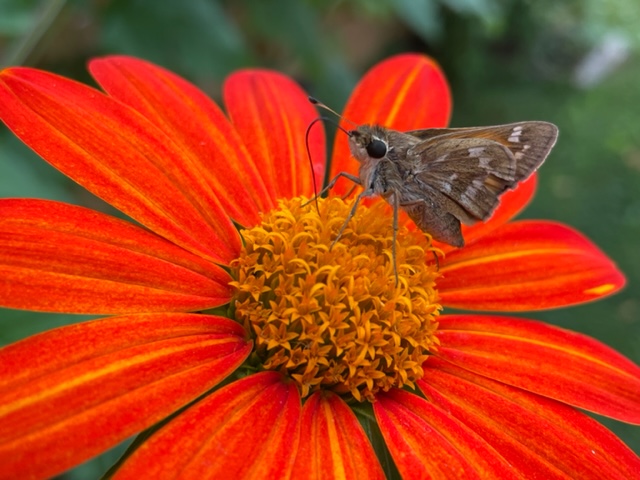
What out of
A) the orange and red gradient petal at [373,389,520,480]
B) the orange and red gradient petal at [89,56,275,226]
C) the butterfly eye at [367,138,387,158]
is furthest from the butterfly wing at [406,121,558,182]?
the orange and red gradient petal at [373,389,520,480]

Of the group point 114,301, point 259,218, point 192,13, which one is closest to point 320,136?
point 259,218

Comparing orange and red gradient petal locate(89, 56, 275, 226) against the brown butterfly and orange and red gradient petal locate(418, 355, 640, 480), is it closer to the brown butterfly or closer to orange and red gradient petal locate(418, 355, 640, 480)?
the brown butterfly

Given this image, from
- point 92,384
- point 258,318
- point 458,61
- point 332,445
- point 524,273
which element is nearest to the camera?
point 92,384

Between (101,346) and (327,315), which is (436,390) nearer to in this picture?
(327,315)

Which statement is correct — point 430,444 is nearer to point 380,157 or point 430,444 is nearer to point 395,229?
point 395,229

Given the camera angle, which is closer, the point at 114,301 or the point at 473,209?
the point at 114,301

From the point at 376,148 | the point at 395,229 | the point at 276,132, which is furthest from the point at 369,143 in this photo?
the point at 276,132
